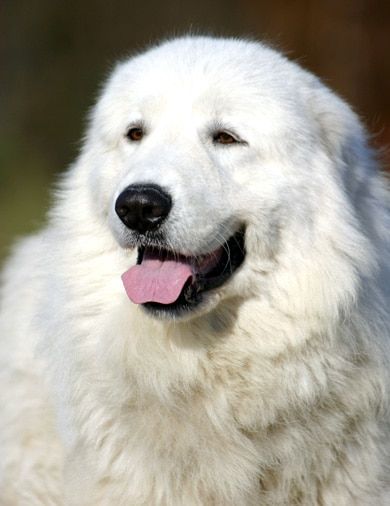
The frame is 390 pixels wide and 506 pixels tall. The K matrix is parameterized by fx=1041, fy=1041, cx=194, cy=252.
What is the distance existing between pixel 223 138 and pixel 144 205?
540mm

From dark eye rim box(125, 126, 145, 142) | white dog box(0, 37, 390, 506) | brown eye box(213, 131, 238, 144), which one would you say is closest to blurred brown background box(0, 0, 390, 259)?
dark eye rim box(125, 126, 145, 142)

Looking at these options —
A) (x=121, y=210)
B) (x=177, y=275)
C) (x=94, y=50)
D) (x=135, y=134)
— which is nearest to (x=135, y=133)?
(x=135, y=134)

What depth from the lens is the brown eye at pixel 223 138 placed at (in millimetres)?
4164

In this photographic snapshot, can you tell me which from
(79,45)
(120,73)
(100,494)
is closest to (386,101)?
(79,45)

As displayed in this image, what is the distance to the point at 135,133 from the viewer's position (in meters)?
4.36

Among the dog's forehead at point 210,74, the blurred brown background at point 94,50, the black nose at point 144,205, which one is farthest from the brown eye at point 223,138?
the blurred brown background at point 94,50

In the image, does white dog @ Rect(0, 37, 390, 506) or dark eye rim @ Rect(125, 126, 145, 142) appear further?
dark eye rim @ Rect(125, 126, 145, 142)

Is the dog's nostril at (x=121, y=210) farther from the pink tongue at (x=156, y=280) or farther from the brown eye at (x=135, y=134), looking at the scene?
the brown eye at (x=135, y=134)

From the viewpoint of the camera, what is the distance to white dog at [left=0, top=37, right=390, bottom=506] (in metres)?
4.06

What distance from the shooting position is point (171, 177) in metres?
3.88

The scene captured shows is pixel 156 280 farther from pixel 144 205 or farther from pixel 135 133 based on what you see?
pixel 135 133

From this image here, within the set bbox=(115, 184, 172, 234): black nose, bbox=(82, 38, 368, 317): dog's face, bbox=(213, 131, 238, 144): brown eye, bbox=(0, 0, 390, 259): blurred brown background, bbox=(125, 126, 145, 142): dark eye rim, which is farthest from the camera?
bbox=(0, 0, 390, 259): blurred brown background

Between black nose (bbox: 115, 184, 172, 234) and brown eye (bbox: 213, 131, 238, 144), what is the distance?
45cm

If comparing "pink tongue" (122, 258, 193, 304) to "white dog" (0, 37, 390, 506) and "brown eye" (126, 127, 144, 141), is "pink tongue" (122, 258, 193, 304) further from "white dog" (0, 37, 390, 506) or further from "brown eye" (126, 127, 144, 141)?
"brown eye" (126, 127, 144, 141)
